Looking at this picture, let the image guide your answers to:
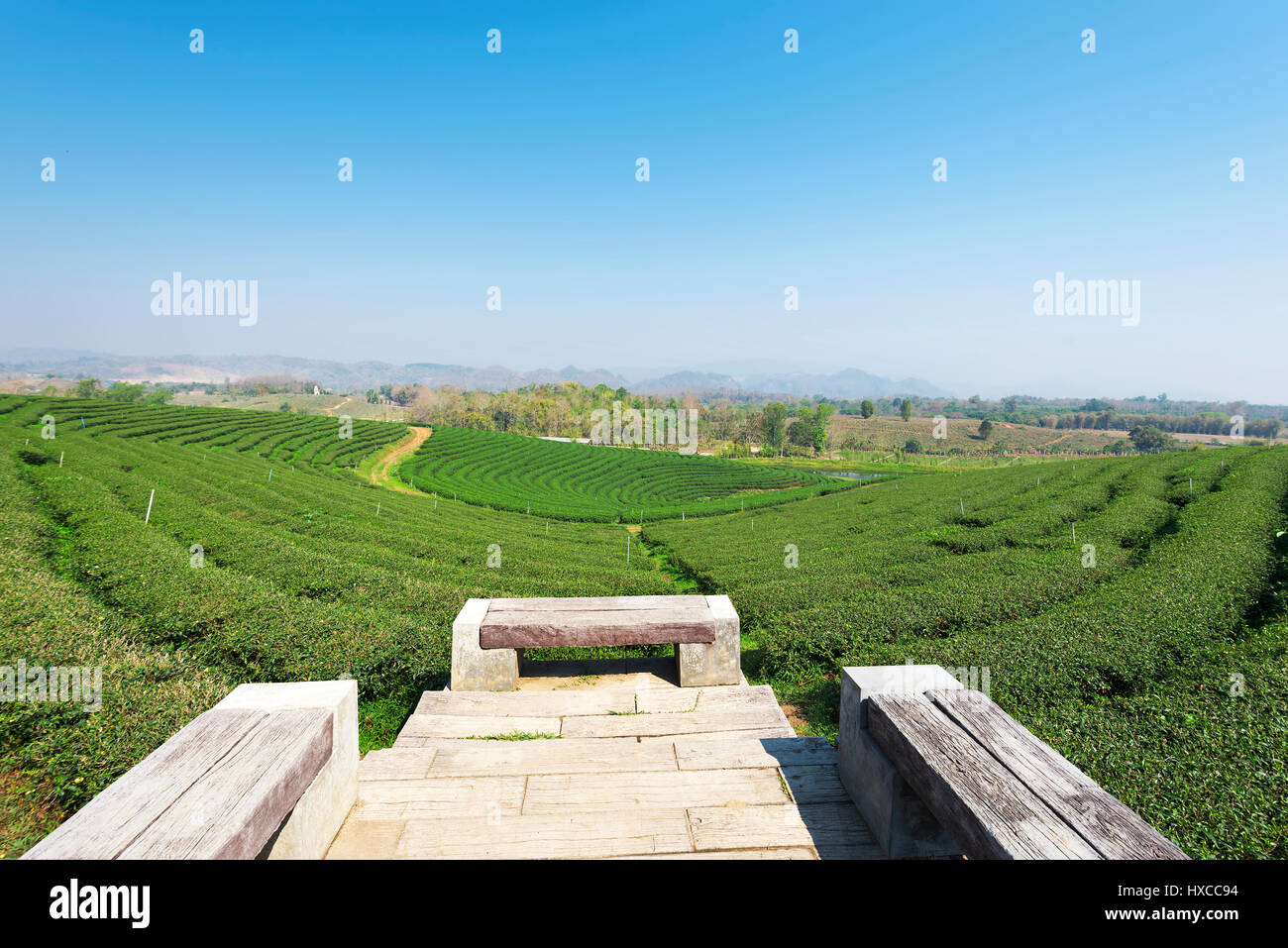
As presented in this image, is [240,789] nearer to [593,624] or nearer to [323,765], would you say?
[323,765]

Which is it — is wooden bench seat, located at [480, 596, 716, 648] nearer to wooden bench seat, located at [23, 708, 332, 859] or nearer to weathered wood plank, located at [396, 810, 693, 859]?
weathered wood plank, located at [396, 810, 693, 859]

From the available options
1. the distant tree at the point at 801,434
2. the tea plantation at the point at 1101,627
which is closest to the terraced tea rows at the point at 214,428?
the tea plantation at the point at 1101,627

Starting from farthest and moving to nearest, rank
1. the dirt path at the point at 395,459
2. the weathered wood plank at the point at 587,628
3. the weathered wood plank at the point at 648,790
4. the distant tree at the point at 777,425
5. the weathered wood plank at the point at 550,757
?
1. the distant tree at the point at 777,425
2. the dirt path at the point at 395,459
3. the weathered wood plank at the point at 587,628
4. the weathered wood plank at the point at 550,757
5. the weathered wood plank at the point at 648,790

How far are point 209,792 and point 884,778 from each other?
3165 mm

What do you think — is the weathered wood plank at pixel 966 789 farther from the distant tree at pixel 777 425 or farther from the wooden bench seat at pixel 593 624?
the distant tree at pixel 777 425

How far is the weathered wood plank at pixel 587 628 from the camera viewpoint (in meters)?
4.95

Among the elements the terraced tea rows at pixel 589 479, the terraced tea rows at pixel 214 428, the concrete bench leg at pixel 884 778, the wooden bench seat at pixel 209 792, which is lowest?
the terraced tea rows at pixel 589 479

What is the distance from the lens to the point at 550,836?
3.05 m

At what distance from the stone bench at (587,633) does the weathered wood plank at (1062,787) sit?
2357mm

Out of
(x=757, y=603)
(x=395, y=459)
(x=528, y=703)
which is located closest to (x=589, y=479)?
(x=395, y=459)

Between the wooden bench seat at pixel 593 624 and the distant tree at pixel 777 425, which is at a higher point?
the distant tree at pixel 777 425

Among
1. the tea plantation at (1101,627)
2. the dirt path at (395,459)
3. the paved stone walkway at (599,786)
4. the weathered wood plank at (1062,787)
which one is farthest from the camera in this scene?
the dirt path at (395,459)

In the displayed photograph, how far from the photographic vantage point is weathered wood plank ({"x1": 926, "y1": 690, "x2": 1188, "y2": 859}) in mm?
2018
